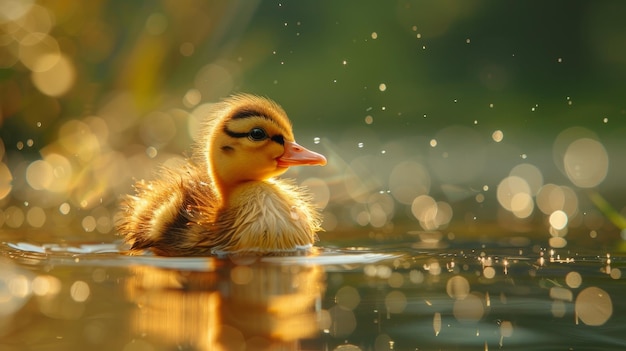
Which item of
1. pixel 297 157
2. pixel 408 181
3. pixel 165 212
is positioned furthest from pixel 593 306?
pixel 408 181

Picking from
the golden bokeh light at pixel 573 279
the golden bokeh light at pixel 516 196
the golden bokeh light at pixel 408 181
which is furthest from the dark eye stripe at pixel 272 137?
the golden bokeh light at pixel 408 181

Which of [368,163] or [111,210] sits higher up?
[368,163]

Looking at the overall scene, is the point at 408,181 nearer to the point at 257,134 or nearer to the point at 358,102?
the point at 358,102

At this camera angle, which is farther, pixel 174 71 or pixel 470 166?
pixel 470 166

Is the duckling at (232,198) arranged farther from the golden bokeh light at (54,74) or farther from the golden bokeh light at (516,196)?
the golden bokeh light at (54,74)

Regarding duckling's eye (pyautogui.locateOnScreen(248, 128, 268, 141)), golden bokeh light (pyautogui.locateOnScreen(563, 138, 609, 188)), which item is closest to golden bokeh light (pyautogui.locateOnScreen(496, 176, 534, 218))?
golden bokeh light (pyautogui.locateOnScreen(563, 138, 609, 188))

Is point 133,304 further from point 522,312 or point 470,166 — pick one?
point 470,166

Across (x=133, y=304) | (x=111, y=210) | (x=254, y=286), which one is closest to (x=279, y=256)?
(x=254, y=286)
